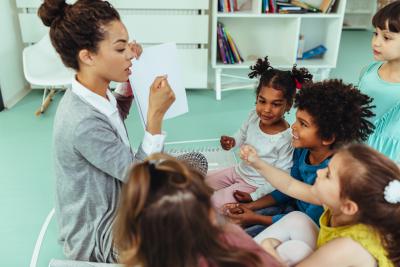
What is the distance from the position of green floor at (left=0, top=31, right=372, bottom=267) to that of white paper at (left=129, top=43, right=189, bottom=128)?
82 centimetres

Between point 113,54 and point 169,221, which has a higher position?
point 113,54

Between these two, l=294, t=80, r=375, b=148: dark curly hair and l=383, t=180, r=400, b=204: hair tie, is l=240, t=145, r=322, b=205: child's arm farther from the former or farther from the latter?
l=383, t=180, r=400, b=204: hair tie

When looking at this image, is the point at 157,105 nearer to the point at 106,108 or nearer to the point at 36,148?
the point at 106,108

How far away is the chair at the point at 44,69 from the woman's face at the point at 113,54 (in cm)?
164

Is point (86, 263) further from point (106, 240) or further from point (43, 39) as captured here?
point (43, 39)

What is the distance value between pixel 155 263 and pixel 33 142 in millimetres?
2153

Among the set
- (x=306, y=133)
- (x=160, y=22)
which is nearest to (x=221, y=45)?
(x=160, y=22)

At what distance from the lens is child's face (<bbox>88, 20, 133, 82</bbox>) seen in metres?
1.21

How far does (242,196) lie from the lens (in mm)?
1645

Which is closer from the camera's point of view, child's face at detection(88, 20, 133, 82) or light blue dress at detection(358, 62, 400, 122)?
child's face at detection(88, 20, 133, 82)

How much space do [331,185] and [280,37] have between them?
2.71 m

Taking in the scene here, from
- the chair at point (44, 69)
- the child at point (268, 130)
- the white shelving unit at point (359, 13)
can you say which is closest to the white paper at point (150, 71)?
the child at point (268, 130)

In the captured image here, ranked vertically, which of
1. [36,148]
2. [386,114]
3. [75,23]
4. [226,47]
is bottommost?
[36,148]

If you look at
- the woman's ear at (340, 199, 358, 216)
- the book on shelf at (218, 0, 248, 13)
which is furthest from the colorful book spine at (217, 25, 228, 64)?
the woman's ear at (340, 199, 358, 216)
